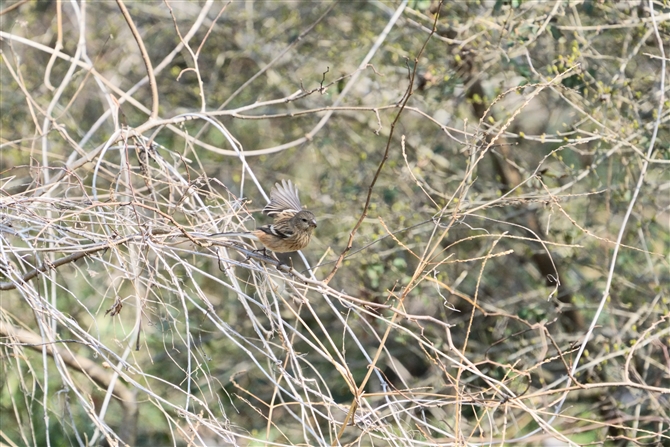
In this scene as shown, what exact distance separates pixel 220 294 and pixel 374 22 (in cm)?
281

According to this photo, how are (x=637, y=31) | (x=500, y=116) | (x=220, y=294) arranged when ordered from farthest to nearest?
1. (x=220, y=294)
2. (x=500, y=116)
3. (x=637, y=31)

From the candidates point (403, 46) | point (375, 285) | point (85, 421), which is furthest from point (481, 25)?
point (85, 421)

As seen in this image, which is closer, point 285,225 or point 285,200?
point 285,225

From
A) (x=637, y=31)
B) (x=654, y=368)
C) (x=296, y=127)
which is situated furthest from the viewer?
(x=296, y=127)

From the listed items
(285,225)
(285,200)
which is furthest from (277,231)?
(285,200)

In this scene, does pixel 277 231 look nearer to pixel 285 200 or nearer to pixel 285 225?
pixel 285 225

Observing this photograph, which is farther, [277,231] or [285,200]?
[285,200]

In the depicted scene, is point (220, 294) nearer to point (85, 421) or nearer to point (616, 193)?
point (85, 421)

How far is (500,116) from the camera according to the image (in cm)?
598

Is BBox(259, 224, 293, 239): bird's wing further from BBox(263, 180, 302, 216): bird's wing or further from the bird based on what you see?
BBox(263, 180, 302, 216): bird's wing

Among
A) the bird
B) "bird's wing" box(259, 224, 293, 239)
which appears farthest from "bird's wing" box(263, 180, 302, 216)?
"bird's wing" box(259, 224, 293, 239)

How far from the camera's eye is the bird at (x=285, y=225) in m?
3.75

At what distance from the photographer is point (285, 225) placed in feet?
12.6

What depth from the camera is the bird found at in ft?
12.3
